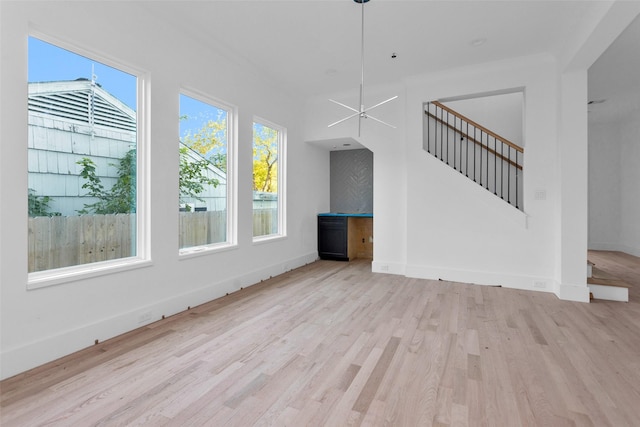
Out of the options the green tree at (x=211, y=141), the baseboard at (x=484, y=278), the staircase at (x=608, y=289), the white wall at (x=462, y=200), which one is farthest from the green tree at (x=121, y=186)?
the staircase at (x=608, y=289)

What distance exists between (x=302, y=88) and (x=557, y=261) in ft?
15.5

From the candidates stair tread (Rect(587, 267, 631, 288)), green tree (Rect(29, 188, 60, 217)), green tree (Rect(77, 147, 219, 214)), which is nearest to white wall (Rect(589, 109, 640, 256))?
stair tread (Rect(587, 267, 631, 288))

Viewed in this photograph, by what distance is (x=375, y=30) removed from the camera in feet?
11.6

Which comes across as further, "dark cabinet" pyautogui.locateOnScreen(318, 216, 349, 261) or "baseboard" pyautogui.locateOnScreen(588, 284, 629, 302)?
"dark cabinet" pyautogui.locateOnScreen(318, 216, 349, 261)

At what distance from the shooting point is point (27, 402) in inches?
72.9

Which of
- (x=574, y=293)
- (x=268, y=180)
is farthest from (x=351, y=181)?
(x=574, y=293)

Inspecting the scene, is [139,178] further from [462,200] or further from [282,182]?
[462,200]

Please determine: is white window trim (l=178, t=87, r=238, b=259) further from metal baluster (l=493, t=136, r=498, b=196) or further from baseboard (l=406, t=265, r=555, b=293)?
metal baluster (l=493, t=136, r=498, b=196)

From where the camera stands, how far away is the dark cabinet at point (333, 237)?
627 centimetres

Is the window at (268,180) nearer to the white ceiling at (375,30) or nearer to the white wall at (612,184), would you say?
the white ceiling at (375,30)

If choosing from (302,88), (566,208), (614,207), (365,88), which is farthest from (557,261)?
(614,207)

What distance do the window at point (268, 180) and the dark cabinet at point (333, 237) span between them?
3.97 feet

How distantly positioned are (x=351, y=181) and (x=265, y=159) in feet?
7.81

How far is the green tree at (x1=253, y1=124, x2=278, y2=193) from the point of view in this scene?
16.0 feet
